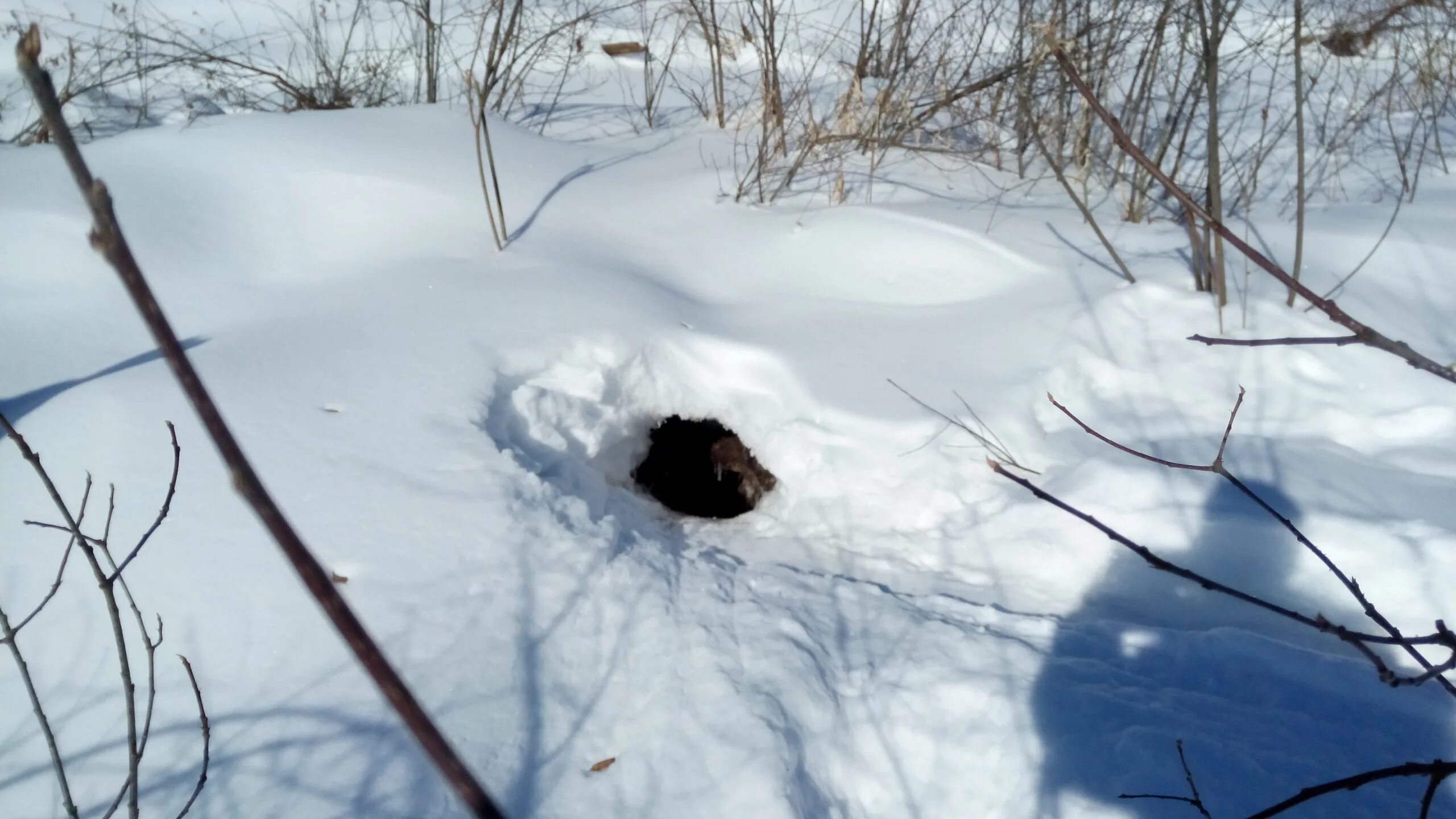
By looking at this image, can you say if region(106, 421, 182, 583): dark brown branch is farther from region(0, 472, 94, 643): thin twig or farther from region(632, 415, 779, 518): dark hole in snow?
region(632, 415, 779, 518): dark hole in snow

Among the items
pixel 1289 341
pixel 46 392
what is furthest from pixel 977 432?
pixel 46 392

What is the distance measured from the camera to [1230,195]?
13.1ft

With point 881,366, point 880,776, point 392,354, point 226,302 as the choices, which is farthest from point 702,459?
point 226,302

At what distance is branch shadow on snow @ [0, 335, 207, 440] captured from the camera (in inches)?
86.4

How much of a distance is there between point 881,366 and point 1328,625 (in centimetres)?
211

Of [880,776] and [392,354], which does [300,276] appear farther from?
[880,776]

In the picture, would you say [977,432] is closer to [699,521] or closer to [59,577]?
[699,521]

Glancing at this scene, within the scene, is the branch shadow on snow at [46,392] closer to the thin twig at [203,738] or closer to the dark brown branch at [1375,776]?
the thin twig at [203,738]

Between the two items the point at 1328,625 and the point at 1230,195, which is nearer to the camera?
the point at 1328,625

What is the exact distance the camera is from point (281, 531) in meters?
0.40

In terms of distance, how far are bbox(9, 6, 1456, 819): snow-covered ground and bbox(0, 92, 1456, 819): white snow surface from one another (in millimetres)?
11

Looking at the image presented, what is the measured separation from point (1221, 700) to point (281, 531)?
1970 millimetres

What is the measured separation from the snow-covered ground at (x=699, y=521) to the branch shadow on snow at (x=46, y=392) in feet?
0.07

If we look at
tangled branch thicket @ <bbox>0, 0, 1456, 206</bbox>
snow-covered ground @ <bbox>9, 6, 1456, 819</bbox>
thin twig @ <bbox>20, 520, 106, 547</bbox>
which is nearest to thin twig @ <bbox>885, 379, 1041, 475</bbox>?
snow-covered ground @ <bbox>9, 6, 1456, 819</bbox>
